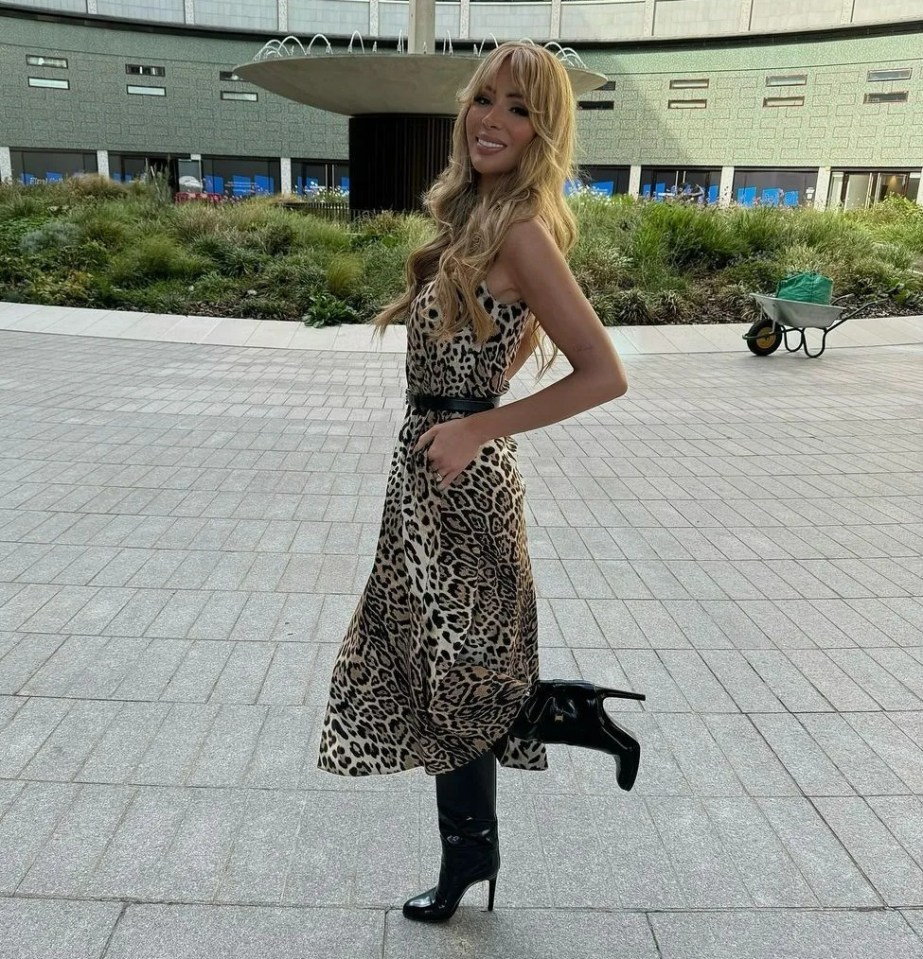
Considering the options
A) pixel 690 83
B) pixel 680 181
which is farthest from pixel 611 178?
pixel 690 83

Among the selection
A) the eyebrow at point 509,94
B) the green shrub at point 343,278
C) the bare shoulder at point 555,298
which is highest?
the eyebrow at point 509,94

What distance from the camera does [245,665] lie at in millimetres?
3699

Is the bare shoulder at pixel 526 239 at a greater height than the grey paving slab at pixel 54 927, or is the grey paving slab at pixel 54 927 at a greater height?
the bare shoulder at pixel 526 239

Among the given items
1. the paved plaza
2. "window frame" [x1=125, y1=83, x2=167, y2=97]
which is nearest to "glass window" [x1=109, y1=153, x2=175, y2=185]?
"window frame" [x1=125, y1=83, x2=167, y2=97]

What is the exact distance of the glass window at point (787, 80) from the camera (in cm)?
3562

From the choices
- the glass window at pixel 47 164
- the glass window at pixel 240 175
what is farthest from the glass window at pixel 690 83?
the glass window at pixel 47 164

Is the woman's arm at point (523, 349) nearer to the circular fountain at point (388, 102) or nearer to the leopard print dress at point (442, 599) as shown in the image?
the leopard print dress at point (442, 599)

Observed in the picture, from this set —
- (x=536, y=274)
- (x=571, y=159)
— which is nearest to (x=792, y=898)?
(x=536, y=274)

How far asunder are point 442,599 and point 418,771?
123cm

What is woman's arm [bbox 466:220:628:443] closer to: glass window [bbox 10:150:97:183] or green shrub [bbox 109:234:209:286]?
green shrub [bbox 109:234:209:286]

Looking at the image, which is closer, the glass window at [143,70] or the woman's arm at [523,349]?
the woman's arm at [523,349]

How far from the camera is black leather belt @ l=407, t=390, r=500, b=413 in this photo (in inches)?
79.7

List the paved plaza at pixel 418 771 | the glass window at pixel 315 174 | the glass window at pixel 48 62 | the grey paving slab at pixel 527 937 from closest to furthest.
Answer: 1. the grey paving slab at pixel 527 937
2. the paved plaza at pixel 418 771
3. the glass window at pixel 48 62
4. the glass window at pixel 315 174

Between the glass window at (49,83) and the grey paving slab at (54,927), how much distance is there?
42249 millimetres
